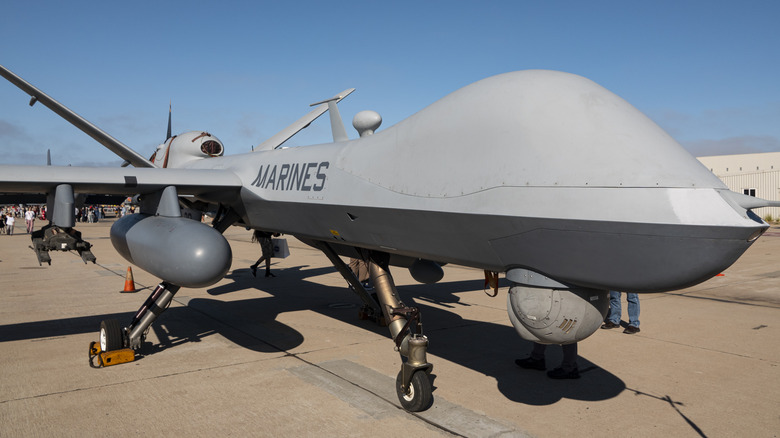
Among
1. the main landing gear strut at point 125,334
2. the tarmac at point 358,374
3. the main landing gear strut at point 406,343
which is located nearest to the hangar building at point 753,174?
the tarmac at point 358,374

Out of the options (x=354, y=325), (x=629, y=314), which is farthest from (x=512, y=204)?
(x=354, y=325)

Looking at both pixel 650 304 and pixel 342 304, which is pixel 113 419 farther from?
pixel 650 304

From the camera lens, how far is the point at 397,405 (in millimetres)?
5551

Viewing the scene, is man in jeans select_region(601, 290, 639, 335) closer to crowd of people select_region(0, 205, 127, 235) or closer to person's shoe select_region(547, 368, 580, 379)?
person's shoe select_region(547, 368, 580, 379)

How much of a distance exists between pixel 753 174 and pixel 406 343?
52.4 metres

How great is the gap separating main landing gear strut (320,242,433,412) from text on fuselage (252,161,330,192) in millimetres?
1202

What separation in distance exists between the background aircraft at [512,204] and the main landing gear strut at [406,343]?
2cm

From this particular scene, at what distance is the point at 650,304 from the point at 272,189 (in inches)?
352

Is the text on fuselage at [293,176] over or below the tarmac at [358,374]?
over

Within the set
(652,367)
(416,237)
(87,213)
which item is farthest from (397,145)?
(87,213)

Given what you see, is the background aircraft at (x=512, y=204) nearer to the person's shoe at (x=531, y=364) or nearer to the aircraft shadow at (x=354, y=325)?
the aircraft shadow at (x=354, y=325)

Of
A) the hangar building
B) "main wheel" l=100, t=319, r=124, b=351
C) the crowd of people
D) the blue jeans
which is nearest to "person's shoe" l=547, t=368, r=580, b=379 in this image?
the blue jeans

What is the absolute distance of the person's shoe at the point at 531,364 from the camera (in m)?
6.71

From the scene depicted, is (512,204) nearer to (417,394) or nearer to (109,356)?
(417,394)
